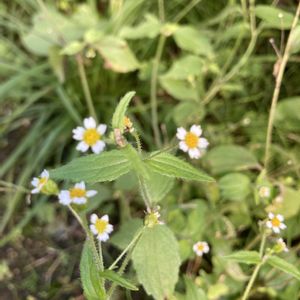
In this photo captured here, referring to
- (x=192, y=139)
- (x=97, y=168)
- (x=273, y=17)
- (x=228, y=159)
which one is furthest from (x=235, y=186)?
(x=97, y=168)

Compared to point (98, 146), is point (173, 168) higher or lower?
lower

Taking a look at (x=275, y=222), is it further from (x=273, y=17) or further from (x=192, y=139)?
(x=273, y=17)

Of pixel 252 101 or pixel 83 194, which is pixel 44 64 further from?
pixel 83 194

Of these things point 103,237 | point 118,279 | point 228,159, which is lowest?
point 118,279

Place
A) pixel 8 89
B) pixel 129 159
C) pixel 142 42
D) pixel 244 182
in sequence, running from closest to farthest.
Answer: pixel 129 159
pixel 244 182
pixel 8 89
pixel 142 42

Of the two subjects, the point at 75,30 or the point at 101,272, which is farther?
the point at 75,30

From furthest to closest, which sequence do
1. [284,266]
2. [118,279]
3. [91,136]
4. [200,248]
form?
[200,248] < [91,136] < [284,266] < [118,279]

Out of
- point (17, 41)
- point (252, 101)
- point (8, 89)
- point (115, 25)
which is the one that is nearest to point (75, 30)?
point (115, 25)
